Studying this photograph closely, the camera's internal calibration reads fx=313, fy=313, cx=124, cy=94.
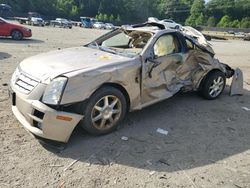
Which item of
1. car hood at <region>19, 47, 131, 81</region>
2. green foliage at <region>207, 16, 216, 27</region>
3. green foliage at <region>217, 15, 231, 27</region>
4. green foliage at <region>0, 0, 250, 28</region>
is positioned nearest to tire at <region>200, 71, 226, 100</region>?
car hood at <region>19, 47, 131, 81</region>

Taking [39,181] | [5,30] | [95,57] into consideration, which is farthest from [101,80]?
[5,30]

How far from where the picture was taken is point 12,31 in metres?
17.0

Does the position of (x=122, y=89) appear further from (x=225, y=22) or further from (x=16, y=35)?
(x=225, y=22)

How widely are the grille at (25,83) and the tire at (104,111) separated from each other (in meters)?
0.77

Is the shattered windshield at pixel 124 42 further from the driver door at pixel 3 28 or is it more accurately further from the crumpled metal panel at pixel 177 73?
the driver door at pixel 3 28

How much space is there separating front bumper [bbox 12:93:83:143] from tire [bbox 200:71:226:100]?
3.33 metres

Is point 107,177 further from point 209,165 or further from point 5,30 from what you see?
point 5,30

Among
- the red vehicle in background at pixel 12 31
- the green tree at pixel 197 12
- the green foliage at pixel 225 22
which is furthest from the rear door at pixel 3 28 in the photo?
the green tree at pixel 197 12

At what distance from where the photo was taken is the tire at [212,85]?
6496 millimetres

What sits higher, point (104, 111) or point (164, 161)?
point (104, 111)

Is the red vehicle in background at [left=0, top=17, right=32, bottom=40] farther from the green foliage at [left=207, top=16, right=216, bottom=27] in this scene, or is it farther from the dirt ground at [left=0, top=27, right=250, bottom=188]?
the green foliage at [left=207, top=16, right=216, bottom=27]

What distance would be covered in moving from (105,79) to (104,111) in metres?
0.47

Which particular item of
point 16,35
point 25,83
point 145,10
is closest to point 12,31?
point 16,35

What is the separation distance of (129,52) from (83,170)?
2251 millimetres
